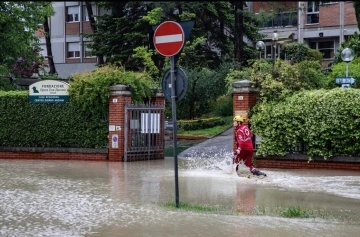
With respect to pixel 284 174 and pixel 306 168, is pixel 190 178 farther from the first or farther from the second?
pixel 306 168

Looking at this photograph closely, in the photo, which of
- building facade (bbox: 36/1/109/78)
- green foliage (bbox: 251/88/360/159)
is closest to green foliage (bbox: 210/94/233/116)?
green foliage (bbox: 251/88/360/159)

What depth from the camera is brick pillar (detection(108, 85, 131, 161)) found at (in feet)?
65.3

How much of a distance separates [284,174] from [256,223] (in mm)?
7075

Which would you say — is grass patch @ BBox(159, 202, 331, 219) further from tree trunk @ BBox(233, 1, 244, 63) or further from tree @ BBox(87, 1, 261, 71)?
tree trunk @ BBox(233, 1, 244, 63)

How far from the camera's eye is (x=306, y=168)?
1744cm

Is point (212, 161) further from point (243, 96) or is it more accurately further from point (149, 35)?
point (149, 35)

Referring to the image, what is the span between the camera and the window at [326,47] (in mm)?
46316

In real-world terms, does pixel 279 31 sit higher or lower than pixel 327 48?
higher

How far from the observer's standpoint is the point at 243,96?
1825 cm

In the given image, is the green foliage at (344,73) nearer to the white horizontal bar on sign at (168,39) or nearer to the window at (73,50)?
the white horizontal bar on sign at (168,39)

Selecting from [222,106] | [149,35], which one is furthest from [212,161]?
[149,35]

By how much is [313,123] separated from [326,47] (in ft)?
103

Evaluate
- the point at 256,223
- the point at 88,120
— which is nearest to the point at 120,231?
the point at 256,223

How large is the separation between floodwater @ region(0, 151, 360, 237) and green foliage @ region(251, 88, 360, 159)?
32.2 inches
